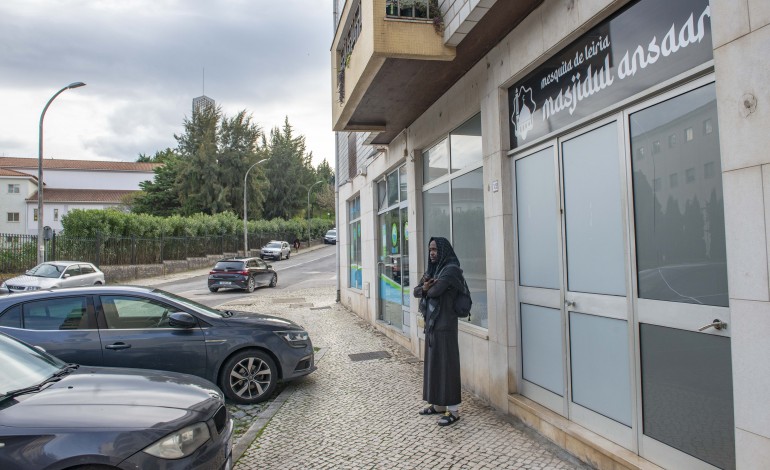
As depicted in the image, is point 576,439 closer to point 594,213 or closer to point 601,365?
point 601,365

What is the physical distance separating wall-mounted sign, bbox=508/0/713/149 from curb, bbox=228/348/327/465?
4.08 meters

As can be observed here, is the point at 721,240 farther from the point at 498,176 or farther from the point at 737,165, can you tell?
the point at 498,176

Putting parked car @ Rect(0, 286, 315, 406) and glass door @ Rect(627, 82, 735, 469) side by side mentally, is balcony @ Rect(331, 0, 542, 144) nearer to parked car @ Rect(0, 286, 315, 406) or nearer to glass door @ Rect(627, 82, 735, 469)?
glass door @ Rect(627, 82, 735, 469)

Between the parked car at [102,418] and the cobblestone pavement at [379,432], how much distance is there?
42.5 inches

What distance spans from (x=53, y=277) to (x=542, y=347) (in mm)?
19132

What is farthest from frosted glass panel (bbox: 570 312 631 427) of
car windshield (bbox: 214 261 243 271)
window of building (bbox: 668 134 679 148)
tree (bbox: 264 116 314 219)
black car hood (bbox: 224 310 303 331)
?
tree (bbox: 264 116 314 219)

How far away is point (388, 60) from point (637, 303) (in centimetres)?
391

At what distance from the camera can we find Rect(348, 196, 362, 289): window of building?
1473 centimetres

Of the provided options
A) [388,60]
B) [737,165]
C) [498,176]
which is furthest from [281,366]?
[737,165]

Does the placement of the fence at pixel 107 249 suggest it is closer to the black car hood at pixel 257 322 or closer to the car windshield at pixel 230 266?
the car windshield at pixel 230 266

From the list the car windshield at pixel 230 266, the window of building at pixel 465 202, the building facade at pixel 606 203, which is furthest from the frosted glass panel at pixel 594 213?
the car windshield at pixel 230 266

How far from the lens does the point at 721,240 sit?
9.98 feet

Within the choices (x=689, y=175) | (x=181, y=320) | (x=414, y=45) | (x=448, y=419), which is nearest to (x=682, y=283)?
(x=689, y=175)

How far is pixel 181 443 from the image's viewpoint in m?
3.14
